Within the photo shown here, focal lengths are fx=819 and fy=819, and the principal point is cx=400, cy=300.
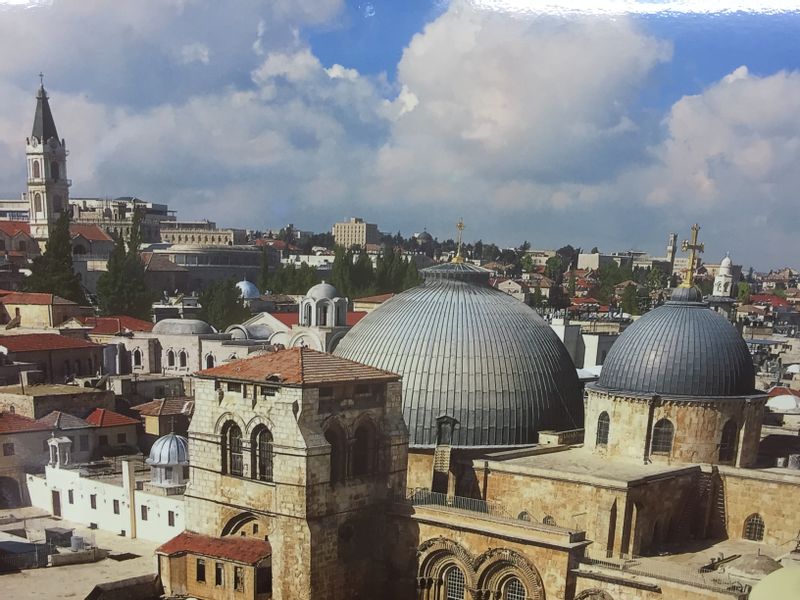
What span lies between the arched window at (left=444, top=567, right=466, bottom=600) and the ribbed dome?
8666 mm

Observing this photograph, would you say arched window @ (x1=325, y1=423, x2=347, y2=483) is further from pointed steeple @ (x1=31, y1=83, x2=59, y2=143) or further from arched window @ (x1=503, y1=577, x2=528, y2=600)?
pointed steeple @ (x1=31, y1=83, x2=59, y2=143)

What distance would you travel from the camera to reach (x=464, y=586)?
993 inches

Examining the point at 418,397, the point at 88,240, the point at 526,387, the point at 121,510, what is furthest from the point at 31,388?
the point at 88,240

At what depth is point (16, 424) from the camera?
131 feet

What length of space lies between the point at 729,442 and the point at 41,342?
141 feet

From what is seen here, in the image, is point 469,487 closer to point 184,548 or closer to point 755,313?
point 184,548

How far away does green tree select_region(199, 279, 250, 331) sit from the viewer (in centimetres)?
7338

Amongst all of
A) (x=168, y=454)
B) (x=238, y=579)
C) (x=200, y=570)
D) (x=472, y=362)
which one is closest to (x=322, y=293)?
(x=168, y=454)

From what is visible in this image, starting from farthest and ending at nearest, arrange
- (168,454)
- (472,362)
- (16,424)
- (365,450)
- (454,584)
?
(16,424), (168,454), (472,362), (365,450), (454,584)

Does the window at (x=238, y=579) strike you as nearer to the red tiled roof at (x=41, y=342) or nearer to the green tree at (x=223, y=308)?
the red tiled roof at (x=41, y=342)

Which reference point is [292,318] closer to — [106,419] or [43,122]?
[106,419]

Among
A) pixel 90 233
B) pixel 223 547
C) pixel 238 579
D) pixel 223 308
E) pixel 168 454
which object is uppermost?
pixel 90 233

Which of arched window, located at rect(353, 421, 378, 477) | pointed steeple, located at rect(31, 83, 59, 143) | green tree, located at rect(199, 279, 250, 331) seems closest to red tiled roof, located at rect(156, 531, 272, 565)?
arched window, located at rect(353, 421, 378, 477)

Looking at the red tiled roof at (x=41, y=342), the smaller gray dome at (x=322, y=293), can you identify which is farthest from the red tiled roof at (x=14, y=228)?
the smaller gray dome at (x=322, y=293)
